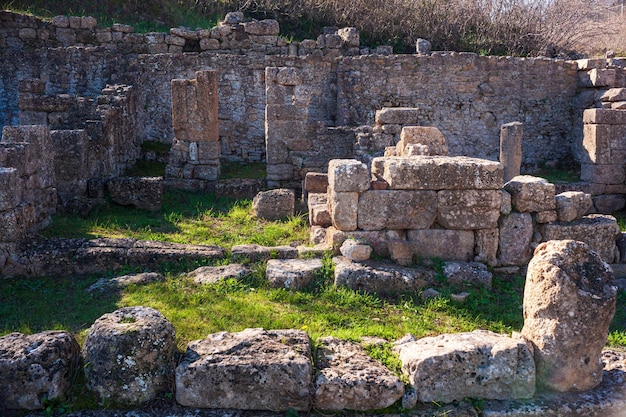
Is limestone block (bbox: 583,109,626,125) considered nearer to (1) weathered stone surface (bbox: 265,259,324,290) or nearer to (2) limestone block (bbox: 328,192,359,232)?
(2) limestone block (bbox: 328,192,359,232)

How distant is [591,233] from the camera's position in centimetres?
834

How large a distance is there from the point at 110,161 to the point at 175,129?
5.09 feet

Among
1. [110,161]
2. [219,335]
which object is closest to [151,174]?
[110,161]

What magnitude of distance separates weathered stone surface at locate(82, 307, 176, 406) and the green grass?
4.21m

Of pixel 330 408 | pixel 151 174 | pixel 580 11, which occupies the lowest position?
pixel 330 408

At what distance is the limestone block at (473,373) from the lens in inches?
202

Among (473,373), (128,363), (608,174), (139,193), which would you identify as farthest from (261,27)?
A: (473,373)

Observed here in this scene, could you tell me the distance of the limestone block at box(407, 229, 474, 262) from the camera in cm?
818

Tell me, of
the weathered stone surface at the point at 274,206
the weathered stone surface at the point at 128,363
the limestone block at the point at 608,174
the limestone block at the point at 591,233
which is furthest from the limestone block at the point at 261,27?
the weathered stone surface at the point at 128,363

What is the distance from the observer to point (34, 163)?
32.5 feet

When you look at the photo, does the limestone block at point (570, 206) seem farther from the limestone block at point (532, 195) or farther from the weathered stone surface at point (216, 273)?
the weathered stone surface at point (216, 273)

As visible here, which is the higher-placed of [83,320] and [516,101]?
[516,101]

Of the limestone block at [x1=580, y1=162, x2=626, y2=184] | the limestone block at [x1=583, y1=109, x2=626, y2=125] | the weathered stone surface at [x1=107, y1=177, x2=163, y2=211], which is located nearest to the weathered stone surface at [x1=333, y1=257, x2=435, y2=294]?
the weathered stone surface at [x1=107, y1=177, x2=163, y2=211]

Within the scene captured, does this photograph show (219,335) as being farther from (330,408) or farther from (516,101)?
(516,101)
